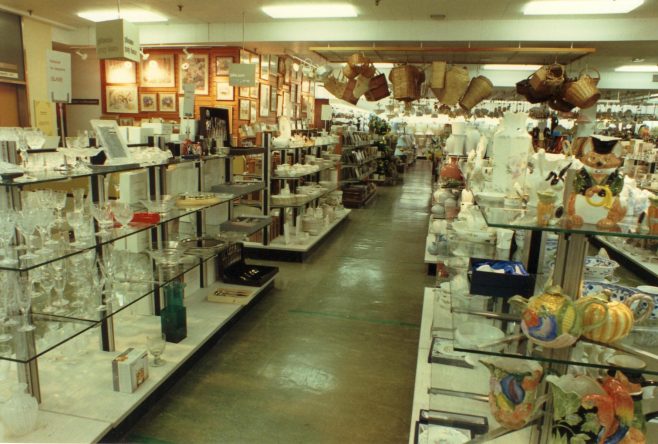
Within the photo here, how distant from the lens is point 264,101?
30.5 ft

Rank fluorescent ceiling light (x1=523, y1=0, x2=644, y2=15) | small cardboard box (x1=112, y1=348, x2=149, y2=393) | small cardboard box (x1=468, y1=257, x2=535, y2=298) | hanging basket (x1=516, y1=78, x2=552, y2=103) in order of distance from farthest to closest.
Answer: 1. fluorescent ceiling light (x1=523, y1=0, x2=644, y2=15)
2. hanging basket (x1=516, y1=78, x2=552, y2=103)
3. small cardboard box (x1=112, y1=348, x2=149, y2=393)
4. small cardboard box (x1=468, y1=257, x2=535, y2=298)

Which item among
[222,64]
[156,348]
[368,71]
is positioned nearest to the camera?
[156,348]

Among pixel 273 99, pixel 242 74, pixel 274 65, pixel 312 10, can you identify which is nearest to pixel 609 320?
pixel 312 10

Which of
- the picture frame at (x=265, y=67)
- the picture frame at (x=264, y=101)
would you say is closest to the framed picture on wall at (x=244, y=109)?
the picture frame at (x=264, y=101)

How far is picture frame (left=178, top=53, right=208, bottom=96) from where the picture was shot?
8383mm

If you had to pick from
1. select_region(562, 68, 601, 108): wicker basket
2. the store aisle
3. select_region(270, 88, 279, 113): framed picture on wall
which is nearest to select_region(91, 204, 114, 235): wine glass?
the store aisle

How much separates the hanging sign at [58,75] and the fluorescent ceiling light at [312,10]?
358cm

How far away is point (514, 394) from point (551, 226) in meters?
0.58

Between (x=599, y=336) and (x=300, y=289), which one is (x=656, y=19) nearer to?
(x=300, y=289)

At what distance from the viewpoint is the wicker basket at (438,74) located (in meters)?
4.20

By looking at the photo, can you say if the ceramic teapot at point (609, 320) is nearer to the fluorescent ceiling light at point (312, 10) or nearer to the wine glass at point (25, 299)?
the wine glass at point (25, 299)

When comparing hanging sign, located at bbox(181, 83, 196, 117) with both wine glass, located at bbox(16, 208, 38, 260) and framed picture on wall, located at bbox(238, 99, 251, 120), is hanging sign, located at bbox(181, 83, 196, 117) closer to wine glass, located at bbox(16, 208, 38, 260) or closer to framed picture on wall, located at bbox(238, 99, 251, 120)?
wine glass, located at bbox(16, 208, 38, 260)

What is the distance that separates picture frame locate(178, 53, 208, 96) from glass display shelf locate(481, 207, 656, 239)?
7535 millimetres

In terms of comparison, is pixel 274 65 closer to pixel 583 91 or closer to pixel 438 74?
pixel 438 74
